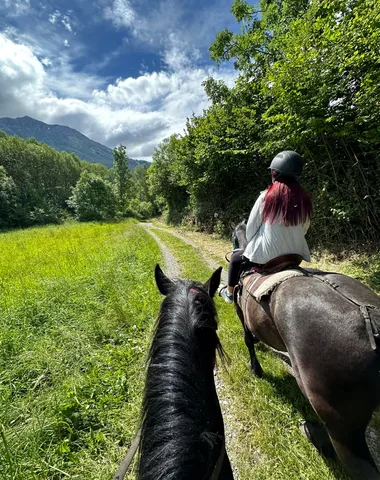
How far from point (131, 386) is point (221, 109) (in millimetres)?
12586

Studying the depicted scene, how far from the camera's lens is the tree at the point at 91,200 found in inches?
1406

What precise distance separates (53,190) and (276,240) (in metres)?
56.9

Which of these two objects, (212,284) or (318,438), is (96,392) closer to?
(212,284)

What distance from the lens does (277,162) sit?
2336 mm

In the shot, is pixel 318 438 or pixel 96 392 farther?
pixel 96 392

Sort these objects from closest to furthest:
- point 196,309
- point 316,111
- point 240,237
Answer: point 196,309 < point 240,237 < point 316,111

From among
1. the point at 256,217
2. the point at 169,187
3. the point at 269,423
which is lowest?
the point at 269,423

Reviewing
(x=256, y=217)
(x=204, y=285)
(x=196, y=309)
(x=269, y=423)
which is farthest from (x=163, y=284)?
(x=269, y=423)

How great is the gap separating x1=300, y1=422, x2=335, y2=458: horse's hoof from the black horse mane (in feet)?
4.86

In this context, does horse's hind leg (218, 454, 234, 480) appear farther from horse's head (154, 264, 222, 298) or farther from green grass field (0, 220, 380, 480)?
horse's head (154, 264, 222, 298)

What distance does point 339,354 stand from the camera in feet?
4.40

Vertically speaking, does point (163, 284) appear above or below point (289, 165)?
below

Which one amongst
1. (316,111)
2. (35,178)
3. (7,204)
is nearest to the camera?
(316,111)

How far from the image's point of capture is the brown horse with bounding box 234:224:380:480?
1.29 meters
